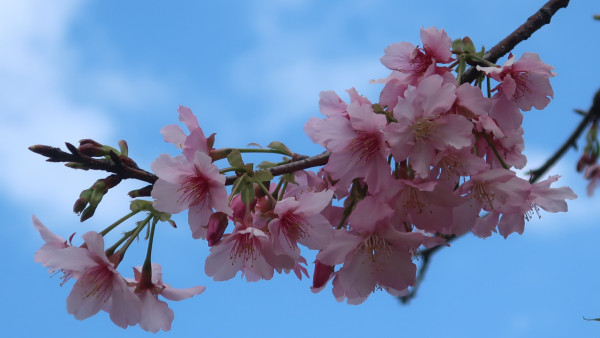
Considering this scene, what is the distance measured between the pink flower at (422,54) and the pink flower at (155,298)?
1157 millimetres

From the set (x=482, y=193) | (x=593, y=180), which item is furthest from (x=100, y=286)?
(x=593, y=180)

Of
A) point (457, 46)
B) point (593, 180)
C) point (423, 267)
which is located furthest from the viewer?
point (593, 180)

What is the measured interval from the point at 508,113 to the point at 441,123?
372mm

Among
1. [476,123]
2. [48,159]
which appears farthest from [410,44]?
[48,159]

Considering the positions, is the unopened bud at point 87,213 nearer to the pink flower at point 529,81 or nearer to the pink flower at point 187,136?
the pink flower at point 187,136

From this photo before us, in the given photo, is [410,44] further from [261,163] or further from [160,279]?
[160,279]

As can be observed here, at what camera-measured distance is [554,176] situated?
2383mm

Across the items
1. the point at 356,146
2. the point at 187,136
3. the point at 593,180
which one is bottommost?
the point at 356,146

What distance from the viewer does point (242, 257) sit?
210 cm

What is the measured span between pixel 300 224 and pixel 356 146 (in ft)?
1.00

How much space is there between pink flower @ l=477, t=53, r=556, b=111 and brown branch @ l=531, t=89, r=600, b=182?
4.28ft

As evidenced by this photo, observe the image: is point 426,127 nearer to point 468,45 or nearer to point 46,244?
point 468,45

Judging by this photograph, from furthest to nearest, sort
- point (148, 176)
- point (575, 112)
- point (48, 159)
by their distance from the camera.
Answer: point (575, 112), point (148, 176), point (48, 159)

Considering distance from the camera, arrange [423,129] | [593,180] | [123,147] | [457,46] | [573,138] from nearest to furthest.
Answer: [423,129] < [123,147] < [457,46] < [573,138] < [593,180]
